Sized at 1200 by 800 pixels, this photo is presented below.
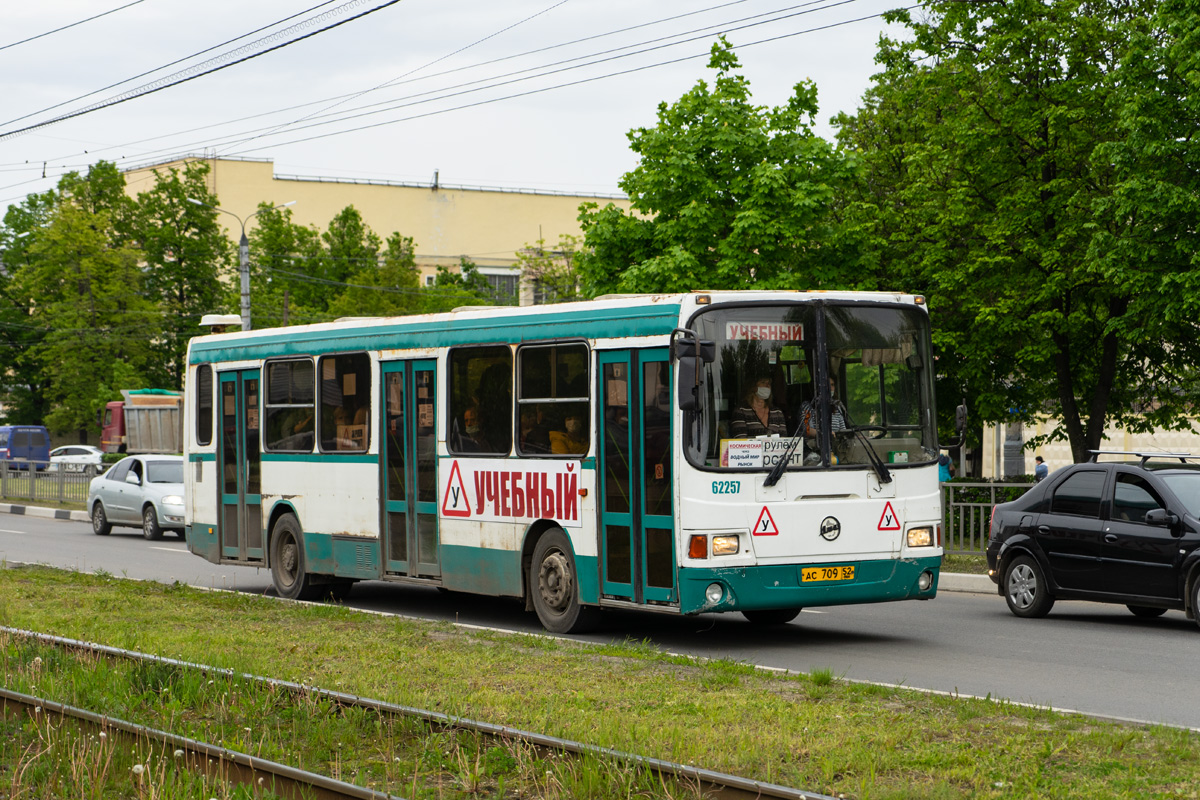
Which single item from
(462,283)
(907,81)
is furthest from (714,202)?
(462,283)

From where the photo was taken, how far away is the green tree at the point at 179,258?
2591 inches

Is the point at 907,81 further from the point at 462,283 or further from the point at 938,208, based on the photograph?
the point at 462,283

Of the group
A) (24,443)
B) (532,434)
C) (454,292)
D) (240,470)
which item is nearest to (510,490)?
(532,434)

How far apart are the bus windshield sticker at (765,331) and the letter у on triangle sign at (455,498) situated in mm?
3579

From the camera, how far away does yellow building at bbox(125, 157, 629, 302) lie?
9419cm

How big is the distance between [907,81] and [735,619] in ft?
52.7

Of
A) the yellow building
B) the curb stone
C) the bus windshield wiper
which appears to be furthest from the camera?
the yellow building

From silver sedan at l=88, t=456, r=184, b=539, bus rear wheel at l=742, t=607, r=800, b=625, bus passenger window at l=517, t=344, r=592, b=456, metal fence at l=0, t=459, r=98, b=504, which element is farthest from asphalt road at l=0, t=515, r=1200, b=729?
metal fence at l=0, t=459, r=98, b=504

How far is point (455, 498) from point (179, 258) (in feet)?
180

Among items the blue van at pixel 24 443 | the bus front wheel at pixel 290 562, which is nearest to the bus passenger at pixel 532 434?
the bus front wheel at pixel 290 562

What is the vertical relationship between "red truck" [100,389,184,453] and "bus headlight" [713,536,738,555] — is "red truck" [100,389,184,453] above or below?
above

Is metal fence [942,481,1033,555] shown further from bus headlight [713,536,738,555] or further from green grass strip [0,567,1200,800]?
green grass strip [0,567,1200,800]

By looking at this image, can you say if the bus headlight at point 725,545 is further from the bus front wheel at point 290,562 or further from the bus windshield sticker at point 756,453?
the bus front wheel at point 290,562

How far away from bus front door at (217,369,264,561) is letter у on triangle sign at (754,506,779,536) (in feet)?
24.6
